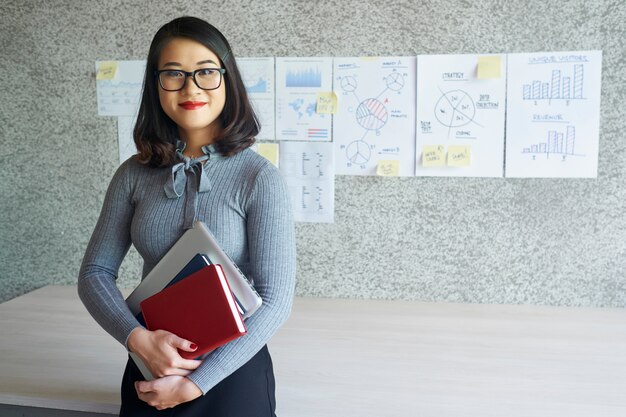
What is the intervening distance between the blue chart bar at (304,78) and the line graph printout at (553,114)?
0.50m

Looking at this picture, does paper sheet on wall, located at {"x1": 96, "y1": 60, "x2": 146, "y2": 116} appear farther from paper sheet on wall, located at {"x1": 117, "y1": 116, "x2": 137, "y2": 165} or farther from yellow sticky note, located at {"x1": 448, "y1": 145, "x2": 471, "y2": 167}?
yellow sticky note, located at {"x1": 448, "y1": 145, "x2": 471, "y2": 167}

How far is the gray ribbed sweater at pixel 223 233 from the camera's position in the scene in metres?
0.85

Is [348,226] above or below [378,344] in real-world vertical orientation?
above

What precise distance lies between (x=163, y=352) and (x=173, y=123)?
1.31 ft

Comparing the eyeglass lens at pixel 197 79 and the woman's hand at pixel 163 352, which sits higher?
the eyeglass lens at pixel 197 79

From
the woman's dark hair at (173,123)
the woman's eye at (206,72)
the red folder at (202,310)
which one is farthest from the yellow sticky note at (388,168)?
the red folder at (202,310)

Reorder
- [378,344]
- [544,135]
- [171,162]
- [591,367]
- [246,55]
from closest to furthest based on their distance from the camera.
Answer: [171,162] → [591,367] → [378,344] → [544,135] → [246,55]

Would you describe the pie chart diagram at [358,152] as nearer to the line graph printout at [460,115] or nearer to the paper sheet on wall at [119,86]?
the line graph printout at [460,115]

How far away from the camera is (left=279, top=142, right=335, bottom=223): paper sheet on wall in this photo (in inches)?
60.2

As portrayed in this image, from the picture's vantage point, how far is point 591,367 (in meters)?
1.09

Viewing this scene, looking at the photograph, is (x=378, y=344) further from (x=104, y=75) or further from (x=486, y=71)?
(x=104, y=75)

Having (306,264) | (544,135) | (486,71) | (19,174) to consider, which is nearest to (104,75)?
(19,174)

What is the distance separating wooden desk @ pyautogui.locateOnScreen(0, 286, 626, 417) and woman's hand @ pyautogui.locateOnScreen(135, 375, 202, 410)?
0.22m

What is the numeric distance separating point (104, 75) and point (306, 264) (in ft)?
2.63
